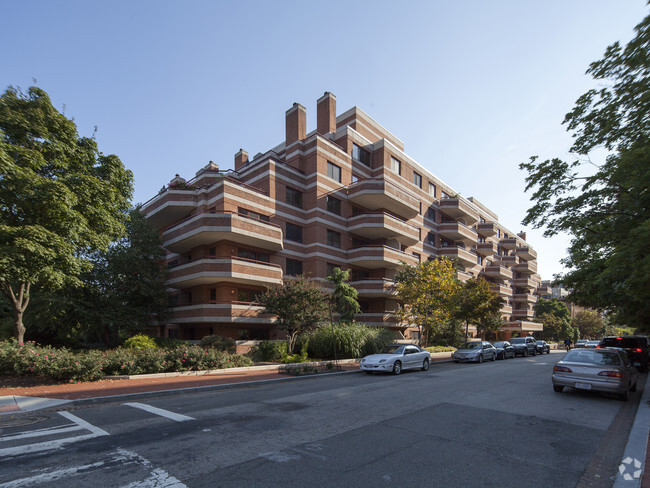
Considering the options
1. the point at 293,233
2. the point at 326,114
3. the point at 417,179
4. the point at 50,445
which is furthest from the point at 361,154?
the point at 50,445

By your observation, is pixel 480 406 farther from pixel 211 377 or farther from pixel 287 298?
pixel 287 298

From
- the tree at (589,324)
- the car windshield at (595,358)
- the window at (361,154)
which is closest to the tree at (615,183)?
the car windshield at (595,358)

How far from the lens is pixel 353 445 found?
5973 mm

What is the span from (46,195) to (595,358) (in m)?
19.1

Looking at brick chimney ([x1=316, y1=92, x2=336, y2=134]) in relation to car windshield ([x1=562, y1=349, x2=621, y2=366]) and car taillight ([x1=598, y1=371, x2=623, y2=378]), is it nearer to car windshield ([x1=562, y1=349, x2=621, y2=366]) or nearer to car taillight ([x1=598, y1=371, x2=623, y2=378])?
car windshield ([x1=562, y1=349, x2=621, y2=366])

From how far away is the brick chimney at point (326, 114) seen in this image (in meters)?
34.9

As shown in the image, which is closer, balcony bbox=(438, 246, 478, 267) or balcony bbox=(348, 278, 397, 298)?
balcony bbox=(348, 278, 397, 298)

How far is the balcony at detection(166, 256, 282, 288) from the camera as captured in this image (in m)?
23.6

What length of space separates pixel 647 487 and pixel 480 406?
5114 mm

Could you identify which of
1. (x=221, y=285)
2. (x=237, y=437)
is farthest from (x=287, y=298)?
(x=237, y=437)

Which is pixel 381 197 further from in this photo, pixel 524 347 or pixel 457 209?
pixel 524 347

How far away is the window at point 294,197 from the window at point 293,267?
4.76m

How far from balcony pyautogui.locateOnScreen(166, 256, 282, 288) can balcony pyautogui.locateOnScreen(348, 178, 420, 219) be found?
35.0 ft

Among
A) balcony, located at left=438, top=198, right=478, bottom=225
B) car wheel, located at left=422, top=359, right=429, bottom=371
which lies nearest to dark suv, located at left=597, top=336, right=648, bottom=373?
car wheel, located at left=422, top=359, right=429, bottom=371
